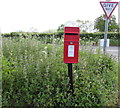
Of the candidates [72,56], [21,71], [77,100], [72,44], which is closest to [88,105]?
[77,100]

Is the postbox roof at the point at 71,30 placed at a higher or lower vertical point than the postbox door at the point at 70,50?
higher

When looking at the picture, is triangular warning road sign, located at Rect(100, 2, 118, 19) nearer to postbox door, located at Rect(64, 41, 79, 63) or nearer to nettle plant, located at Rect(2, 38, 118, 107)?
nettle plant, located at Rect(2, 38, 118, 107)

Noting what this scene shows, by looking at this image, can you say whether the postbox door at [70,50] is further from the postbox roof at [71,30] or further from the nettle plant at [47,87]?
the nettle plant at [47,87]

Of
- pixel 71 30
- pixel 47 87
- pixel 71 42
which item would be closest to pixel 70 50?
pixel 71 42

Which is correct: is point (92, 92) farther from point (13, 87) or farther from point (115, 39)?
point (115, 39)

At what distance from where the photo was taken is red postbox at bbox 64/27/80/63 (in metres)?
3.06

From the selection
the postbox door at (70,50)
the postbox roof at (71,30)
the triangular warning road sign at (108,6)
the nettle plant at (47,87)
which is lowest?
the nettle plant at (47,87)

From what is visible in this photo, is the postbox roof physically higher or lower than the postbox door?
higher

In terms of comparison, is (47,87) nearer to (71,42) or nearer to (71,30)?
(71,42)

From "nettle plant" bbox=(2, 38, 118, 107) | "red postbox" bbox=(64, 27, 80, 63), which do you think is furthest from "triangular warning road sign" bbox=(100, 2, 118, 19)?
"red postbox" bbox=(64, 27, 80, 63)

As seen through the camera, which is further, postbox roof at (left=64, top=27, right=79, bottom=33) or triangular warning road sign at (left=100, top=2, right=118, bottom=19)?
triangular warning road sign at (left=100, top=2, right=118, bottom=19)

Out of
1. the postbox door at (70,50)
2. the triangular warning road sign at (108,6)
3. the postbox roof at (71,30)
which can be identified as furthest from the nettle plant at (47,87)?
the triangular warning road sign at (108,6)

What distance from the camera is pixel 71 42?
3078 mm

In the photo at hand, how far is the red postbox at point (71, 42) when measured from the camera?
3064 millimetres
